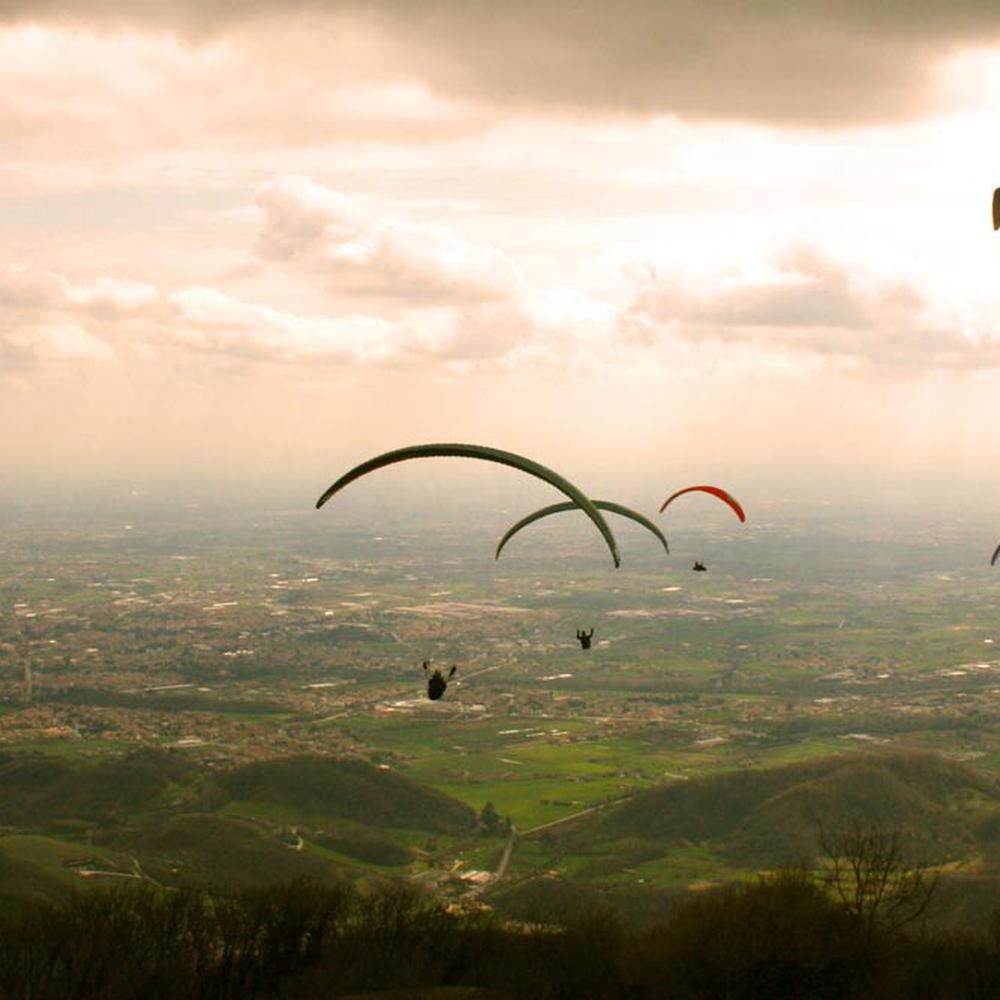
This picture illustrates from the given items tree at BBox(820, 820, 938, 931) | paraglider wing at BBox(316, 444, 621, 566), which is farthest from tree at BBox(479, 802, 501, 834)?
paraglider wing at BBox(316, 444, 621, 566)

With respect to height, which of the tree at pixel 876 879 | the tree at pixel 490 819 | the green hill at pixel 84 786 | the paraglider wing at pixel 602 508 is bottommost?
the tree at pixel 490 819

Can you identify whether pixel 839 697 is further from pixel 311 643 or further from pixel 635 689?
pixel 311 643

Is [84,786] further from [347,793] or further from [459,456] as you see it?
[459,456]

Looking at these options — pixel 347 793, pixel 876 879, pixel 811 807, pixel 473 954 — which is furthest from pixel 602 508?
pixel 347 793

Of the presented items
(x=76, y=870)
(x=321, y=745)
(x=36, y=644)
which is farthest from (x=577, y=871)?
(x=36, y=644)

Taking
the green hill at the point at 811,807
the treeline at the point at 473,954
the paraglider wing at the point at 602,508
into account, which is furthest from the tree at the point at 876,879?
the paraglider wing at the point at 602,508

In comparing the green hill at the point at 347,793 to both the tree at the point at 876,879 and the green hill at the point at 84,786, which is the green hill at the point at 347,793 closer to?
the green hill at the point at 84,786
